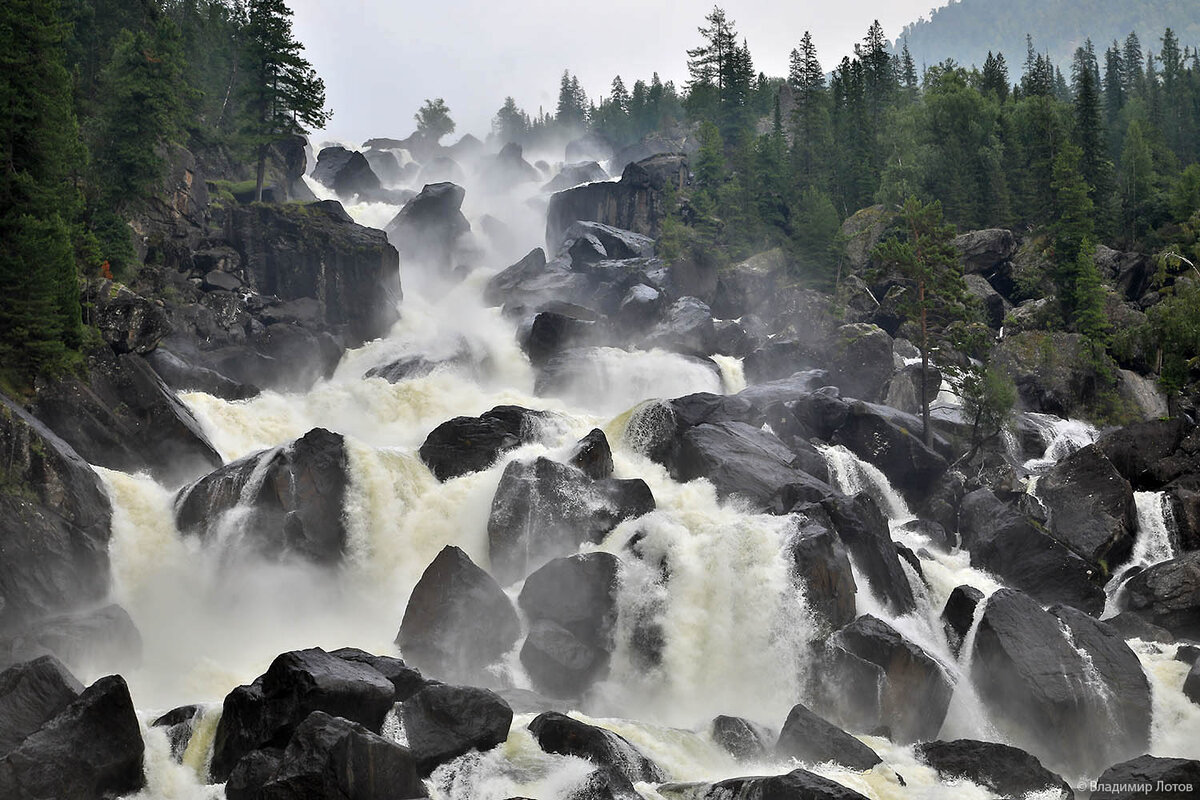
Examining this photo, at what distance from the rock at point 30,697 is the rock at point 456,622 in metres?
9.08

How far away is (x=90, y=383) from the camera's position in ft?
116

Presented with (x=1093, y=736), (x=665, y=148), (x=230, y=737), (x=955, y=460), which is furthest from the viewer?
(x=665, y=148)

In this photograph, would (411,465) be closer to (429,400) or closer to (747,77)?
(429,400)

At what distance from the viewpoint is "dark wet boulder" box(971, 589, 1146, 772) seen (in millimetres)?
24172

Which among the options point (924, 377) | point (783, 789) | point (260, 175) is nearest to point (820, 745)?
point (783, 789)

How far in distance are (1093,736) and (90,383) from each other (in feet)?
122

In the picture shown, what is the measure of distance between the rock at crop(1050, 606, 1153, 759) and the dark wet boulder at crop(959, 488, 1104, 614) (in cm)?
611

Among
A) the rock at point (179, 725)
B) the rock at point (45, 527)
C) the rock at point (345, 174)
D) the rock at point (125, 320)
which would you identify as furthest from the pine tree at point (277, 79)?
the rock at point (179, 725)

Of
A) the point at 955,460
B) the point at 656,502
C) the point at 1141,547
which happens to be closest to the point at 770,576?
the point at 656,502

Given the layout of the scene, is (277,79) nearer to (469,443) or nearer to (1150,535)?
(469,443)

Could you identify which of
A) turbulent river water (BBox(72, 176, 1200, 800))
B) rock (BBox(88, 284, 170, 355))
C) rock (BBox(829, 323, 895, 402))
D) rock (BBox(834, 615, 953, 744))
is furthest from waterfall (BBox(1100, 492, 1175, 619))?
rock (BBox(88, 284, 170, 355))

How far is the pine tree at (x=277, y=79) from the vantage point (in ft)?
221

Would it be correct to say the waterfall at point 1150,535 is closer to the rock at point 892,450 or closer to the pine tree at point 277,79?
the rock at point 892,450

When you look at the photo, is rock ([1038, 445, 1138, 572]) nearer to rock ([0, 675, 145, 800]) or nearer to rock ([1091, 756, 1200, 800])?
rock ([1091, 756, 1200, 800])
